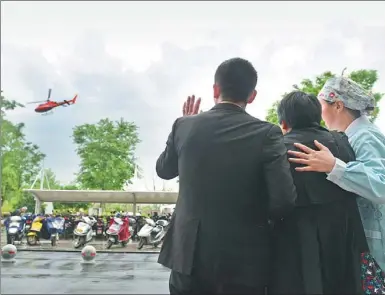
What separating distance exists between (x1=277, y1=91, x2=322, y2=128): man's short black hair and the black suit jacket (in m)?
0.29

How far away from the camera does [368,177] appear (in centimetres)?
170

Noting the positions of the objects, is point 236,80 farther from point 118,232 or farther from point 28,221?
point 28,221

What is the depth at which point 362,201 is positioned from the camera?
6.15 ft

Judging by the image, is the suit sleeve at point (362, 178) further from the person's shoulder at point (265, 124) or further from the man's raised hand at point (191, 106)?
the man's raised hand at point (191, 106)

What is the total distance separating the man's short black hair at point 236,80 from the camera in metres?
1.68

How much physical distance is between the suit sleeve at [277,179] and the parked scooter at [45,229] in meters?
13.9

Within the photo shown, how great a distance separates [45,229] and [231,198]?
49.6 ft

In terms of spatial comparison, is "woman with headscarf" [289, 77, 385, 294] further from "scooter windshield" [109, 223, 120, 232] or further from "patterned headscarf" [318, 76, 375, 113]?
"scooter windshield" [109, 223, 120, 232]

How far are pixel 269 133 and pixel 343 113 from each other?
58 centimetres

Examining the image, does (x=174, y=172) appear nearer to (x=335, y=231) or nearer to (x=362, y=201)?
(x=335, y=231)

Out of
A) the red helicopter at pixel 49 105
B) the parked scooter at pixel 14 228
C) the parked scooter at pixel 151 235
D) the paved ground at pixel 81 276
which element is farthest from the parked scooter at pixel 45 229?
the red helicopter at pixel 49 105

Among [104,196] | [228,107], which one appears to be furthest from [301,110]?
[104,196]

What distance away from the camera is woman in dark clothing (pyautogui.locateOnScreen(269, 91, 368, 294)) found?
5.29 feet

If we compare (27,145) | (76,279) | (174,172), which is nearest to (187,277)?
(174,172)
